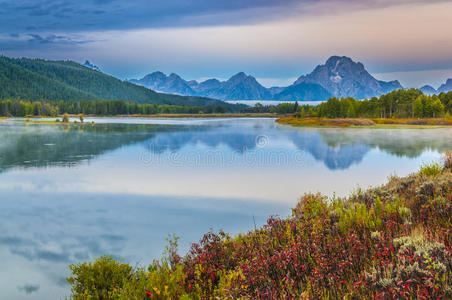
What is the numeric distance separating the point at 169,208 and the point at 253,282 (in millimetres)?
7918

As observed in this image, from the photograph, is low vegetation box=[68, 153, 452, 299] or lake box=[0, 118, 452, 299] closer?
low vegetation box=[68, 153, 452, 299]

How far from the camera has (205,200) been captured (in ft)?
46.1

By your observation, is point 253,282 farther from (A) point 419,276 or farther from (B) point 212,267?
(A) point 419,276

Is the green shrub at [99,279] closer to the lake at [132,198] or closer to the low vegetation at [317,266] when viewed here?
the low vegetation at [317,266]

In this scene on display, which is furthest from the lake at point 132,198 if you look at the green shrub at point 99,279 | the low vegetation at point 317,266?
the low vegetation at point 317,266

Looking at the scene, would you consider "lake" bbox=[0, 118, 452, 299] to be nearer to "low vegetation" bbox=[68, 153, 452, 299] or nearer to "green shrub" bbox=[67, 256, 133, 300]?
"green shrub" bbox=[67, 256, 133, 300]

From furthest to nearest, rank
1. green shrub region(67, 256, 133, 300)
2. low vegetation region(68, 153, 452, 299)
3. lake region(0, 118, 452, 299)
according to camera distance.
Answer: lake region(0, 118, 452, 299)
green shrub region(67, 256, 133, 300)
low vegetation region(68, 153, 452, 299)

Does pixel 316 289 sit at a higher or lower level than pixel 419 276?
lower

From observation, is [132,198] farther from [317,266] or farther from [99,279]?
[317,266]

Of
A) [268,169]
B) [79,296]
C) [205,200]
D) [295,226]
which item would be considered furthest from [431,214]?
[268,169]

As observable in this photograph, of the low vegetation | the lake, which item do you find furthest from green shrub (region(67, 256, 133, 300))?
the lake

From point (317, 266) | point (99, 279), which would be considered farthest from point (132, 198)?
point (317, 266)

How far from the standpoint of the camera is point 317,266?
5820mm

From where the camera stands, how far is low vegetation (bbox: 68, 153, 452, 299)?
469cm
